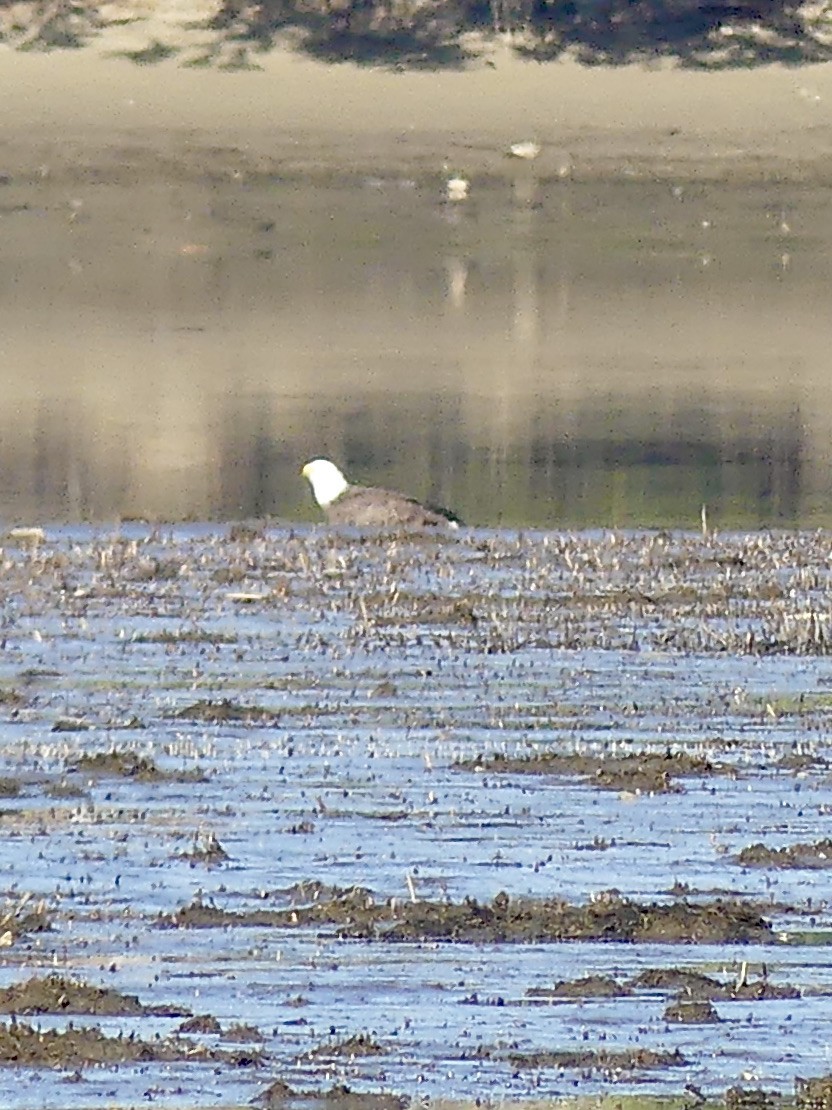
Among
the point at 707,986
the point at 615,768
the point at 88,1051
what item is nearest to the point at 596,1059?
the point at 707,986

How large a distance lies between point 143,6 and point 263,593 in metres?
22.9

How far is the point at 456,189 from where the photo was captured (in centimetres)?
3022

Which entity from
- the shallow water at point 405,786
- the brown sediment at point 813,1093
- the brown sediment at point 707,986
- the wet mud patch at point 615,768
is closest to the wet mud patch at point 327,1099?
the shallow water at point 405,786

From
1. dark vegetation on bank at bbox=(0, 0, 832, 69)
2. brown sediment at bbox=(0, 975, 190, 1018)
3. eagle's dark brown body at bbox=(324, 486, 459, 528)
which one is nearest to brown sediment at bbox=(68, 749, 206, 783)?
brown sediment at bbox=(0, 975, 190, 1018)

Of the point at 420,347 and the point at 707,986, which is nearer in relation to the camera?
the point at 707,986

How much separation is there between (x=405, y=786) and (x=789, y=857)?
124 cm

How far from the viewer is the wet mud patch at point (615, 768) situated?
8.56m

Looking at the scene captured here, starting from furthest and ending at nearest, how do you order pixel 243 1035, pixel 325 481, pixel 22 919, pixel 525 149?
pixel 525 149 → pixel 325 481 → pixel 22 919 → pixel 243 1035

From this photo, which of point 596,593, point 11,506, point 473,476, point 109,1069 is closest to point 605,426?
point 473,476

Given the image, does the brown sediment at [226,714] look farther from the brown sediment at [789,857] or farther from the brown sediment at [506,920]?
the brown sediment at [506,920]

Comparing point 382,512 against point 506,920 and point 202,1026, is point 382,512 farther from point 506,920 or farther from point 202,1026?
point 202,1026

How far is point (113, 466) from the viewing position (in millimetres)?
17422

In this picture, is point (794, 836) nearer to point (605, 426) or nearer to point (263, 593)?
point (263, 593)

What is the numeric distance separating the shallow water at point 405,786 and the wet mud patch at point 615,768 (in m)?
0.07
